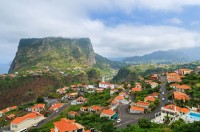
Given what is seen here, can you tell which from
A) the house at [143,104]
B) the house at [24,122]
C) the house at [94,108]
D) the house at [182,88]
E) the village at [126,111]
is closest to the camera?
the village at [126,111]

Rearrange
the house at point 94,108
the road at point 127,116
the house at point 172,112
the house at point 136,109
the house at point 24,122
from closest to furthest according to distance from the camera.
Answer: the house at point 172,112 < the road at point 127,116 < the house at point 136,109 < the house at point 24,122 < the house at point 94,108

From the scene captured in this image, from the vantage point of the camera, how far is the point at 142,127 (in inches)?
1347

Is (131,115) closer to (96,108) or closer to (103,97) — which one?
(96,108)

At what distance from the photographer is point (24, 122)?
53.9m

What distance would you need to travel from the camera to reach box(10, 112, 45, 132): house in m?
52.8

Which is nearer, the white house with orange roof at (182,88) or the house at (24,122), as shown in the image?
the house at (24,122)

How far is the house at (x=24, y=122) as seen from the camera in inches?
2077

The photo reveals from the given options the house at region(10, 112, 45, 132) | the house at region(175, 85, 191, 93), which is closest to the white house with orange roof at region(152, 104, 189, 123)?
the house at region(175, 85, 191, 93)

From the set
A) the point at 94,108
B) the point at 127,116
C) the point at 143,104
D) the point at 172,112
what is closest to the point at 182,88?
the point at 143,104

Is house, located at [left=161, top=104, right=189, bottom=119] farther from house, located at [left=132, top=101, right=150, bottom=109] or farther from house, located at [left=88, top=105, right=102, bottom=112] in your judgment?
house, located at [left=88, top=105, right=102, bottom=112]

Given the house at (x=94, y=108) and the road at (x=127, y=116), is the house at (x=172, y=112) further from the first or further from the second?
the house at (x=94, y=108)

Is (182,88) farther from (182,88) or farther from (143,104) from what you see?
(143,104)

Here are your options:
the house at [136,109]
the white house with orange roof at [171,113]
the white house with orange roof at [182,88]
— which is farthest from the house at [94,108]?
the white house with orange roof at [182,88]

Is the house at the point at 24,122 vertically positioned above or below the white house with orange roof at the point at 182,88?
below
